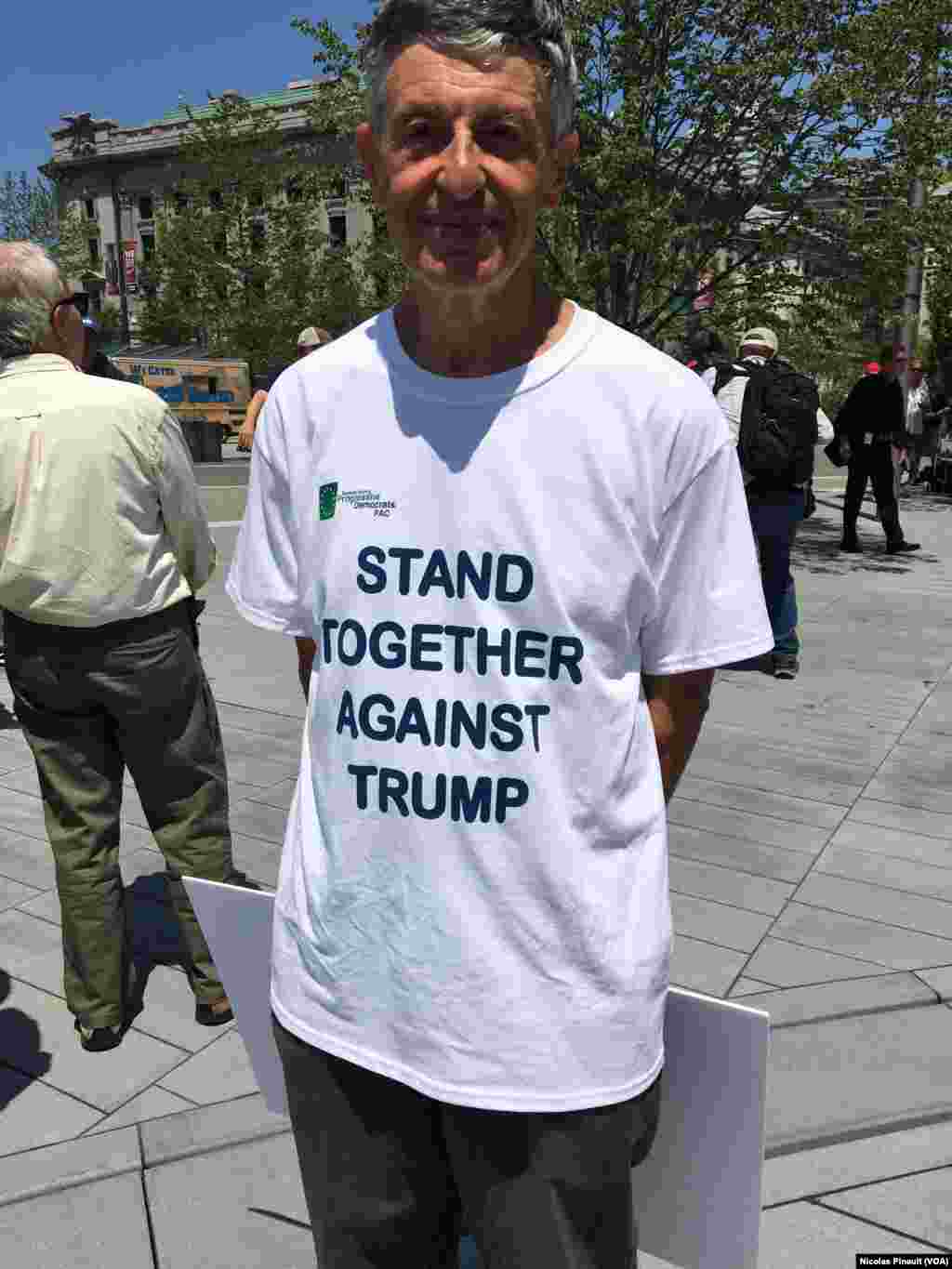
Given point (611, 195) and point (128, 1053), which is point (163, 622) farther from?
point (611, 195)

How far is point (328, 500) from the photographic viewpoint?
137cm

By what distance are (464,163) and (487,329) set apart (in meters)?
0.18

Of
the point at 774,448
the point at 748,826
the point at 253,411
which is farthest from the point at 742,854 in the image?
the point at 253,411

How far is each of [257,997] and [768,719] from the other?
4.41m

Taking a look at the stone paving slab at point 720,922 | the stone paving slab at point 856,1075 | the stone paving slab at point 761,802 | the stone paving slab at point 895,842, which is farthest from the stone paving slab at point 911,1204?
the stone paving slab at point 761,802

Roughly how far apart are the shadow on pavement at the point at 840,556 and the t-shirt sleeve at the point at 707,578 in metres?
7.91

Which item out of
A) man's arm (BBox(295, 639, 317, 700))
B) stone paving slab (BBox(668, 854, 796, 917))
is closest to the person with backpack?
stone paving slab (BBox(668, 854, 796, 917))

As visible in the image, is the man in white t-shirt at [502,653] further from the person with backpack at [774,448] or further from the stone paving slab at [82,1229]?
the person with backpack at [774,448]

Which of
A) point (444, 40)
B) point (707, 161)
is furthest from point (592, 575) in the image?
point (707, 161)

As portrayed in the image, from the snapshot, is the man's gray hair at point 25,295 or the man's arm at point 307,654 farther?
the man's gray hair at point 25,295

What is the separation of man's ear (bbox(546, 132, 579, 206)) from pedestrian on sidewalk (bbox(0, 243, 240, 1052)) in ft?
5.14

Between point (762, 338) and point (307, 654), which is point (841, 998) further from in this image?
point (762, 338)

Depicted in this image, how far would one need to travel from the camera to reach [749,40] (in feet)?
30.5

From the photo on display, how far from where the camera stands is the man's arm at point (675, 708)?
1.39 meters
